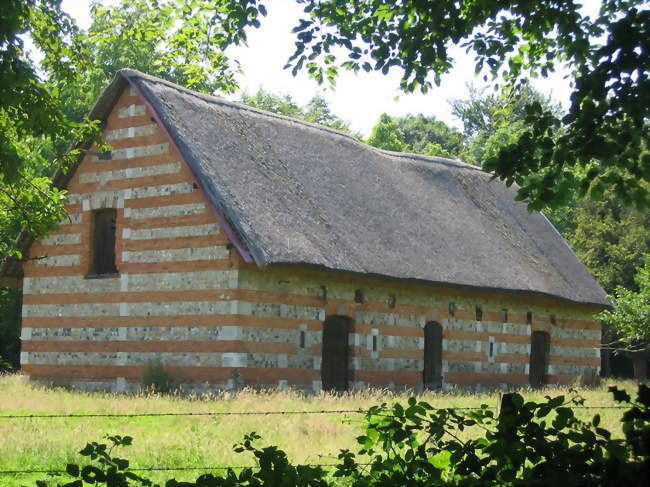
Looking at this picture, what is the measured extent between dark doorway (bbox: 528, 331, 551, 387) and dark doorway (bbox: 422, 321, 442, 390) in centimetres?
456

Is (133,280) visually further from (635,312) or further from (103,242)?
(635,312)

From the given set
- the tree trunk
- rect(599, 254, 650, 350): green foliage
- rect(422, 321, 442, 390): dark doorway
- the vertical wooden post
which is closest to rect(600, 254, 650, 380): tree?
rect(599, 254, 650, 350): green foliage

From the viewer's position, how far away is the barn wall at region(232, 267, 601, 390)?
2105 centimetres

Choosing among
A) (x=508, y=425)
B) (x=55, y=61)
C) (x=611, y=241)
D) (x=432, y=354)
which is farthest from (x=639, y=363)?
(x=508, y=425)

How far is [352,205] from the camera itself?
2456 centimetres

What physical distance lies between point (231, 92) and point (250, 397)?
245 inches

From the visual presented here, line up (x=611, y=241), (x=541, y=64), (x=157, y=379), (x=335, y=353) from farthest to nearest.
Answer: (x=611, y=241) → (x=335, y=353) → (x=157, y=379) → (x=541, y=64)

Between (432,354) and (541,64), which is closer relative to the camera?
(541,64)

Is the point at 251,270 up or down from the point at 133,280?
up

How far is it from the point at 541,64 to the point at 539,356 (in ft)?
65.0

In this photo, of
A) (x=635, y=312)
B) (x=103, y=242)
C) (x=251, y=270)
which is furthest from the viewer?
(x=635, y=312)

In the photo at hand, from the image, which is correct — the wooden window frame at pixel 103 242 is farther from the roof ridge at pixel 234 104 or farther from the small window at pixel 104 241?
the roof ridge at pixel 234 104

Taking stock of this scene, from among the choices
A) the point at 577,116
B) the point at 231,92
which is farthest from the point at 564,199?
the point at 231,92

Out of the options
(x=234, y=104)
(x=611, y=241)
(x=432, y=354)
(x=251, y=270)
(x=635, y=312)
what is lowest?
(x=432, y=354)
